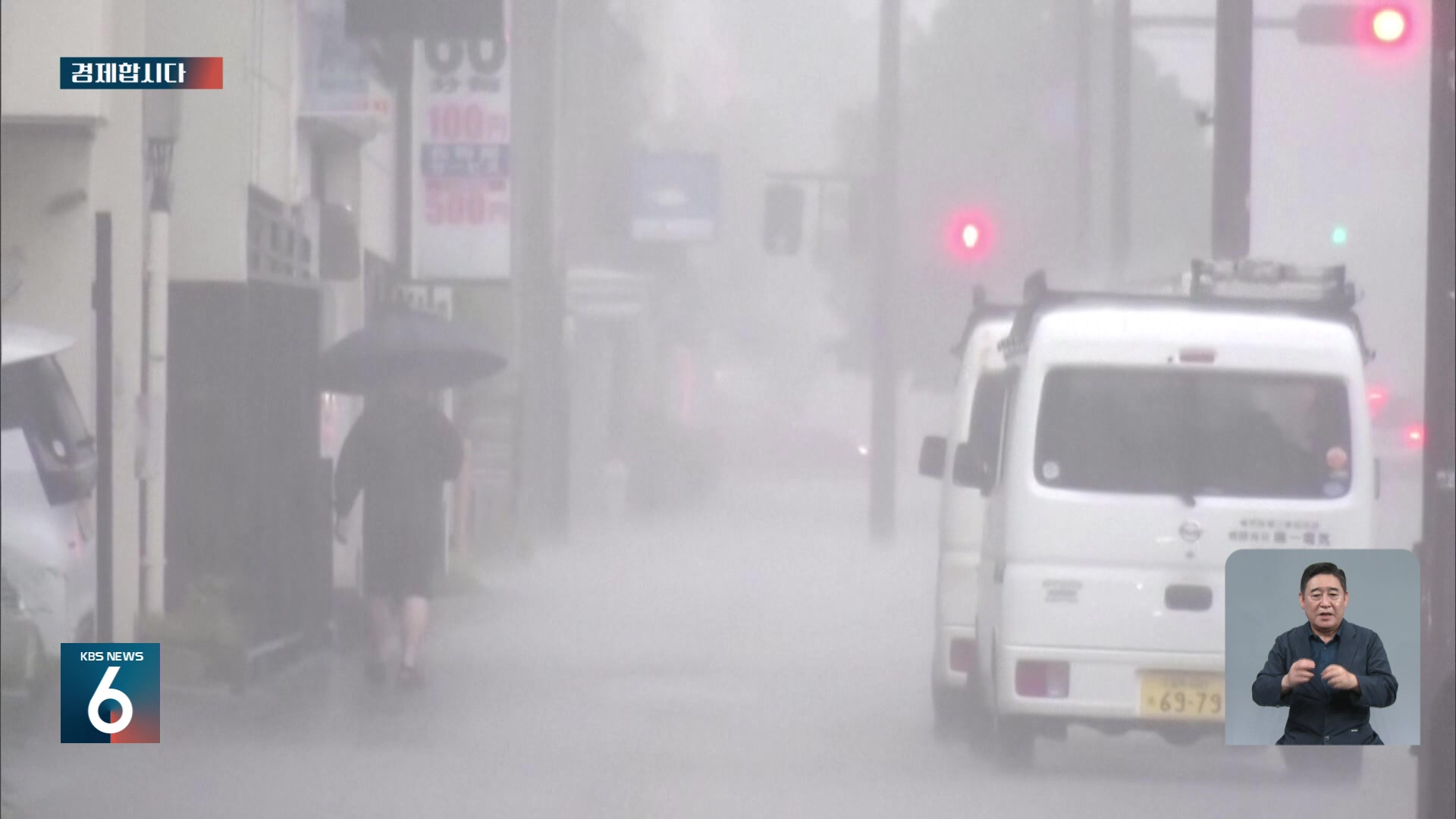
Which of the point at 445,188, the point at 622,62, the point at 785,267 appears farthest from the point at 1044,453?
the point at 785,267

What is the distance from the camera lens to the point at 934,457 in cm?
1308

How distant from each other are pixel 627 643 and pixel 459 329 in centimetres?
337

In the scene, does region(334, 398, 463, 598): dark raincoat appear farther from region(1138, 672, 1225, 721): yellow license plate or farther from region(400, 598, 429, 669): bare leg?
region(1138, 672, 1225, 721): yellow license plate

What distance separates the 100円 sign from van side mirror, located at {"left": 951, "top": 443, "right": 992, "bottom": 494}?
890cm

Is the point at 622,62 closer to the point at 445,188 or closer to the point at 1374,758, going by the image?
the point at 445,188

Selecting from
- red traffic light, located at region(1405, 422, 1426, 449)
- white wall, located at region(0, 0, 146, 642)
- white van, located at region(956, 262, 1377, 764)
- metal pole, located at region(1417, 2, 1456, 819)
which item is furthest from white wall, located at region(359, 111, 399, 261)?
red traffic light, located at region(1405, 422, 1426, 449)

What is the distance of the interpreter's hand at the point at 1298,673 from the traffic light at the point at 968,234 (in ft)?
71.2

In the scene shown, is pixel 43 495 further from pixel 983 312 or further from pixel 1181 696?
pixel 983 312

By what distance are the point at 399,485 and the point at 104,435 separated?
1.85 meters

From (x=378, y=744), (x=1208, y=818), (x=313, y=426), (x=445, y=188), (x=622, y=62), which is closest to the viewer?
(x=1208, y=818)

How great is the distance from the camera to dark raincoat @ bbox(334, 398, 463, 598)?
13.3 metres

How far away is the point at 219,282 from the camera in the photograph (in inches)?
557

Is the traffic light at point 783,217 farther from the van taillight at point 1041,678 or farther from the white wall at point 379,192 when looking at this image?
the van taillight at point 1041,678

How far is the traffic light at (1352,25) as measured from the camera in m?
13.9
